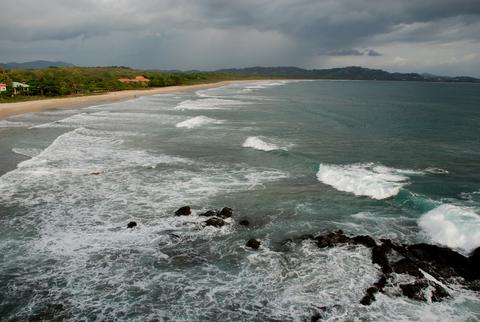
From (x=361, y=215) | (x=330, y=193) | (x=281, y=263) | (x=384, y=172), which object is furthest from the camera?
(x=384, y=172)

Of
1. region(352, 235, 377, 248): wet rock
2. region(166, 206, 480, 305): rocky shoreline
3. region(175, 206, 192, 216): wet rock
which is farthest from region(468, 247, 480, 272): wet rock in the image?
region(175, 206, 192, 216): wet rock

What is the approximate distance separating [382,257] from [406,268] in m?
1.02

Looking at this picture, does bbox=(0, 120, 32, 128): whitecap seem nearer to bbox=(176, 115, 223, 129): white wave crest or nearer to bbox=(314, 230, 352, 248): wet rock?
bbox=(176, 115, 223, 129): white wave crest

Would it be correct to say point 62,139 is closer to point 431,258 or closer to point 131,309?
point 131,309

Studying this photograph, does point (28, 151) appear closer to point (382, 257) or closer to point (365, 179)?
point (365, 179)

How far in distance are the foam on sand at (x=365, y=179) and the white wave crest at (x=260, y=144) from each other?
6.82m

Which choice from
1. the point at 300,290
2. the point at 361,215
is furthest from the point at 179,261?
the point at 361,215

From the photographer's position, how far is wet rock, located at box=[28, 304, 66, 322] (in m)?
11.5

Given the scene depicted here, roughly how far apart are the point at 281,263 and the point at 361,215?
6481 millimetres

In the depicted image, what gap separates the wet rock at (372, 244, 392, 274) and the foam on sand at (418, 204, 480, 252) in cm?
295

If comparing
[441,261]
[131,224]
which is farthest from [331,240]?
[131,224]

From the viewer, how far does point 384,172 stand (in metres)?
26.1

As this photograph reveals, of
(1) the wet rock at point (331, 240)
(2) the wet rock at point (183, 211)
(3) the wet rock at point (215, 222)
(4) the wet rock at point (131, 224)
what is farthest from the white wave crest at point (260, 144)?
(4) the wet rock at point (131, 224)

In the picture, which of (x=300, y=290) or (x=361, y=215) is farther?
(x=361, y=215)
